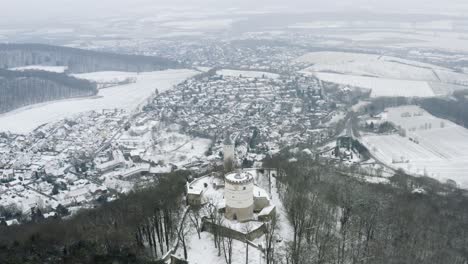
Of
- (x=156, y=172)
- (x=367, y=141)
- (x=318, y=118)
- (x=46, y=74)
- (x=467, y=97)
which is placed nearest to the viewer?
(x=156, y=172)

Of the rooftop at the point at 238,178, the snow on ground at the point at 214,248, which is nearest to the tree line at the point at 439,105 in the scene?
the snow on ground at the point at 214,248

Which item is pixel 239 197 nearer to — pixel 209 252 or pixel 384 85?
pixel 209 252

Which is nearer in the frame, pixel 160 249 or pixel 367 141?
pixel 160 249

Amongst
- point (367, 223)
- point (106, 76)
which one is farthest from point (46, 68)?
point (367, 223)

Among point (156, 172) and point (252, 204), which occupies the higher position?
point (252, 204)

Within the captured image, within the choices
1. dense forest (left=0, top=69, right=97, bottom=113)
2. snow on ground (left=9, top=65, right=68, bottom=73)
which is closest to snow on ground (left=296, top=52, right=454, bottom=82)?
dense forest (left=0, top=69, right=97, bottom=113)

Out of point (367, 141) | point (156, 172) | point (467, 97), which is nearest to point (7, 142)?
point (156, 172)

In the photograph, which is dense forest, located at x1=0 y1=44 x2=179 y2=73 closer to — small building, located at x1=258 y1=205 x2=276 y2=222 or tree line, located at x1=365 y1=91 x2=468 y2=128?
tree line, located at x1=365 y1=91 x2=468 y2=128

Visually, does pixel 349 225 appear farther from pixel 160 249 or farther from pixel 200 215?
pixel 160 249
